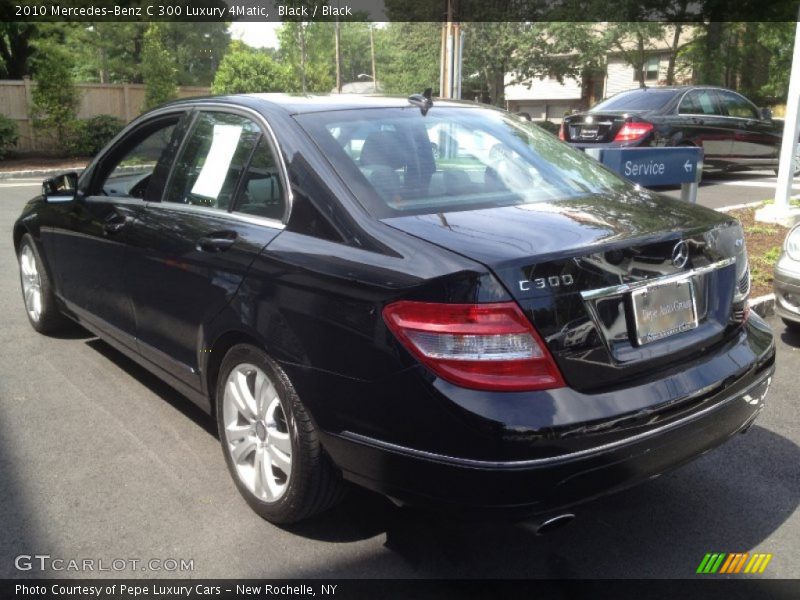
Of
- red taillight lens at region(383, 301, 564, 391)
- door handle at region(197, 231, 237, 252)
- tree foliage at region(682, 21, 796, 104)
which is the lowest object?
red taillight lens at region(383, 301, 564, 391)

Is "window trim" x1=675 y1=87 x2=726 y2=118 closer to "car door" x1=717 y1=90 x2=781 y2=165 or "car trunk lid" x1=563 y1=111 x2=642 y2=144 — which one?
"car door" x1=717 y1=90 x2=781 y2=165

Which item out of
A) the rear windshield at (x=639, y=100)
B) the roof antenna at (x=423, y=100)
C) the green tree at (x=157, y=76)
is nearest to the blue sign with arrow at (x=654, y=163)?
the roof antenna at (x=423, y=100)

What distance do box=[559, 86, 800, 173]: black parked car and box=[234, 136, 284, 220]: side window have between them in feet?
31.8

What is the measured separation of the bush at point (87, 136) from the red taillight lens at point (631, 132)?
51.8 feet

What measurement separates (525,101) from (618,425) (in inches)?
2167

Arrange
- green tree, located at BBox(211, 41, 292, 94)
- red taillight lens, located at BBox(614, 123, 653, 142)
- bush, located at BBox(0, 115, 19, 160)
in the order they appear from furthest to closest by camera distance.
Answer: green tree, located at BBox(211, 41, 292, 94) < bush, located at BBox(0, 115, 19, 160) < red taillight lens, located at BBox(614, 123, 653, 142)

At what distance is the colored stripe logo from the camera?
2.79 meters

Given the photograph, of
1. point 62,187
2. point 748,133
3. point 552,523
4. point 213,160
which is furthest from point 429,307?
point 748,133

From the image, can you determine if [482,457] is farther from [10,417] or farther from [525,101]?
[525,101]

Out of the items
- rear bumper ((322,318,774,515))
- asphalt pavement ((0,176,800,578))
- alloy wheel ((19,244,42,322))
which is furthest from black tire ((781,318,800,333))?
alloy wheel ((19,244,42,322))

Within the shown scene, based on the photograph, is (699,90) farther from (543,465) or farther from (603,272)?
(543,465)

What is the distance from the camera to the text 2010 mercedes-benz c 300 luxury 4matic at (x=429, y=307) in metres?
2.31

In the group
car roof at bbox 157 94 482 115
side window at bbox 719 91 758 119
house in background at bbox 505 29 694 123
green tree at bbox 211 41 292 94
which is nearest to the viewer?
car roof at bbox 157 94 482 115

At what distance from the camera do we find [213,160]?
11.6ft
